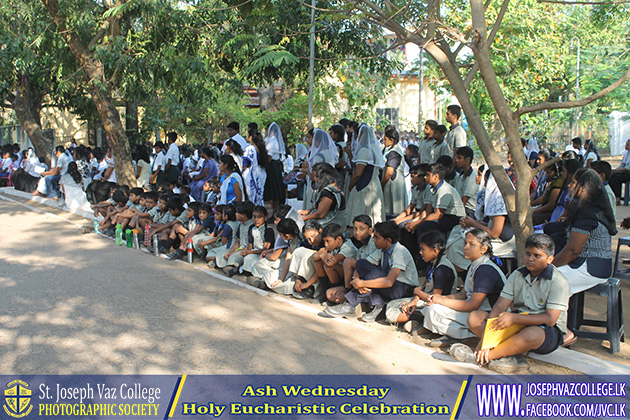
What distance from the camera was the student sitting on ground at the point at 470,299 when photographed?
4.91 m

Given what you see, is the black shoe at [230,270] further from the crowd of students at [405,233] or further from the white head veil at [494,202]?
the white head veil at [494,202]

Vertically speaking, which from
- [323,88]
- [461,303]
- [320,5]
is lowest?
[461,303]

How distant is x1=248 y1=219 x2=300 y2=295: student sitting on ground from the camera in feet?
22.0

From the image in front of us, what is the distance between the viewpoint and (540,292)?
4.49 metres

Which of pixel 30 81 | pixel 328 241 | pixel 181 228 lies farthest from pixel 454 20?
pixel 30 81

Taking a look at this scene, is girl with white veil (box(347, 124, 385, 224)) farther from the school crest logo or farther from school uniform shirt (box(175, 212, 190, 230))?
the school crest logo

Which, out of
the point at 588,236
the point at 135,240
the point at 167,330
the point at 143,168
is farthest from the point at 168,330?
the point at 143,168

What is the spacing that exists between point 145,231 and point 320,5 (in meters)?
6.24

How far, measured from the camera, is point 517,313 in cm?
452

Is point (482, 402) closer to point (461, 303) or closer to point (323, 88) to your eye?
point (461, 303)

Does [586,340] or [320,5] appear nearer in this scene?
[586,340]

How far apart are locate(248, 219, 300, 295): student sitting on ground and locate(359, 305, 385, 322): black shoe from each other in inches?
45.5

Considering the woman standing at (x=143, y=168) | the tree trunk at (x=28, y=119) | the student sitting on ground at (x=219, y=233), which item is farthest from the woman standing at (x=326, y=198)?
the tree trunk at (x=28, y=119)

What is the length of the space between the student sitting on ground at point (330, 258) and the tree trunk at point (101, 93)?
291 inches
